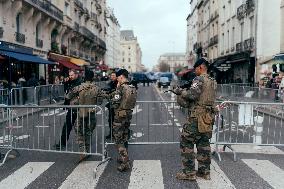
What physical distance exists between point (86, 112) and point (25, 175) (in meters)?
1.66

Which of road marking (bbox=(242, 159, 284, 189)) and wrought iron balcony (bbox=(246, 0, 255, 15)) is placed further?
wrought iron balcony (bbox=(246, 0, 255, 15))

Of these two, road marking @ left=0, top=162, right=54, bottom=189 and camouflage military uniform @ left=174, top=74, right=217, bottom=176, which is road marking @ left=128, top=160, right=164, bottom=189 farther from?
road marking @ left=0, top=162, right=54, bottom=189

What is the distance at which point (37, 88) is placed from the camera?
16859mm

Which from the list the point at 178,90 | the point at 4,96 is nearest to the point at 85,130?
the point at 178,90

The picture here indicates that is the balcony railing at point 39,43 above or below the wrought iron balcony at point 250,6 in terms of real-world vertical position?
below

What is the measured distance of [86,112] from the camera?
22.9 feet

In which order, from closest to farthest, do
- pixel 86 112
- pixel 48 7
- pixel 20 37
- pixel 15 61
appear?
pixel 86 112, pixel 15 61, pixel 20 37, pixel 48 7

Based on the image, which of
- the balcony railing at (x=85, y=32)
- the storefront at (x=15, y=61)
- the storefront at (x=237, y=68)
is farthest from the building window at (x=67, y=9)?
the storefront at (x=237, y=68)

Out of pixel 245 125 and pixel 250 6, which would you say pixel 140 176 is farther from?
pixel 250 6

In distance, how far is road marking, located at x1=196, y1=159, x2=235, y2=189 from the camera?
5348 millimetres

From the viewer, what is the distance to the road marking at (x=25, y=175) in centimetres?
542

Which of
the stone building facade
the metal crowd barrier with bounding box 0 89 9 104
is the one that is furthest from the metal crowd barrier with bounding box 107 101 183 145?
the stone building facade

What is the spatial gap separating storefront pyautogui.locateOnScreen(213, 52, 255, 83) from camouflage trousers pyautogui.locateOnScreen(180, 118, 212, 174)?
23895mm

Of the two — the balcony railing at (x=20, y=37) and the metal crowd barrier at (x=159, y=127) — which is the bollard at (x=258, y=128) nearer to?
the metal crowd barrier at (x=159, y=127)
